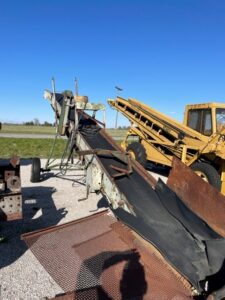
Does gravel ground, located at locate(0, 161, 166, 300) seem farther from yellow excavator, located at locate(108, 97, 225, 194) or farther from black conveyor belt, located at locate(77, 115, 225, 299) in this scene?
yellow excavator, located at locate(108, 97, 225, 194)

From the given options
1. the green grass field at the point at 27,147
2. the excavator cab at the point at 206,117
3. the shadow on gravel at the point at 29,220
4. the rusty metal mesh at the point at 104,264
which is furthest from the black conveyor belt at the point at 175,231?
the green grass field at the point at 27,147

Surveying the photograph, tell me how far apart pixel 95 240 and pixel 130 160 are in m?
1.88

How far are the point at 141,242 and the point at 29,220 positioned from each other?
10.2ft

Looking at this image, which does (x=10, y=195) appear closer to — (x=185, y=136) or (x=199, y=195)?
(x=199, y=195)

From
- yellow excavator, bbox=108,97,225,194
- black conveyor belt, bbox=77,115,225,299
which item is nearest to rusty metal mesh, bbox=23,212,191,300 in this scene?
black conveyor belt, bbox=77,115,225,299

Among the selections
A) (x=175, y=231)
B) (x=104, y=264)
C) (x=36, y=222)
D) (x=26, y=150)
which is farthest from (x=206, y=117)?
(x=26, y=150)

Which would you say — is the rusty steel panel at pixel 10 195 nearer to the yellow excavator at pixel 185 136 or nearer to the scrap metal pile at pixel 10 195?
the scrap metal pile at pixel 10 195

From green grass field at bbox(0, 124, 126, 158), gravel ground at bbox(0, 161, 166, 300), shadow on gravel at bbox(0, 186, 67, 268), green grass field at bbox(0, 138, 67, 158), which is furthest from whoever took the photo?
green grass field at bbox(0, 124, 126, 158)

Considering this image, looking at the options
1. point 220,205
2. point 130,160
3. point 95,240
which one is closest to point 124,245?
point 95,240

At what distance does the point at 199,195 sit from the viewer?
4.07 m

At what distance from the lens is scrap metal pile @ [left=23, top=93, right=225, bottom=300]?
288 centimetres

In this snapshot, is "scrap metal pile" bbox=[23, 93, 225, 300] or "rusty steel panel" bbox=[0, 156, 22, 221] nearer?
"scrap metal pile" bbox=[23, 93, 225, 300]

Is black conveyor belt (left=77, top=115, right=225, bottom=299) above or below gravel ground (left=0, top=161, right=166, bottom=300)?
above

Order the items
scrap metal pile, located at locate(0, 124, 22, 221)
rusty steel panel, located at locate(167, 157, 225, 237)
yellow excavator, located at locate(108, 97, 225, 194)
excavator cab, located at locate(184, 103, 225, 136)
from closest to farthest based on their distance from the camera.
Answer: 1. rusty steel panel, located at locate(167, 157, 225, 237)
2. scrap metal pile, located at locate(0, 124, 22, 221)
3. yellow excavator, located at locate(108, 97, 225, 194)
4. excavator cab, located at locate(184, 103, 225, 136)
